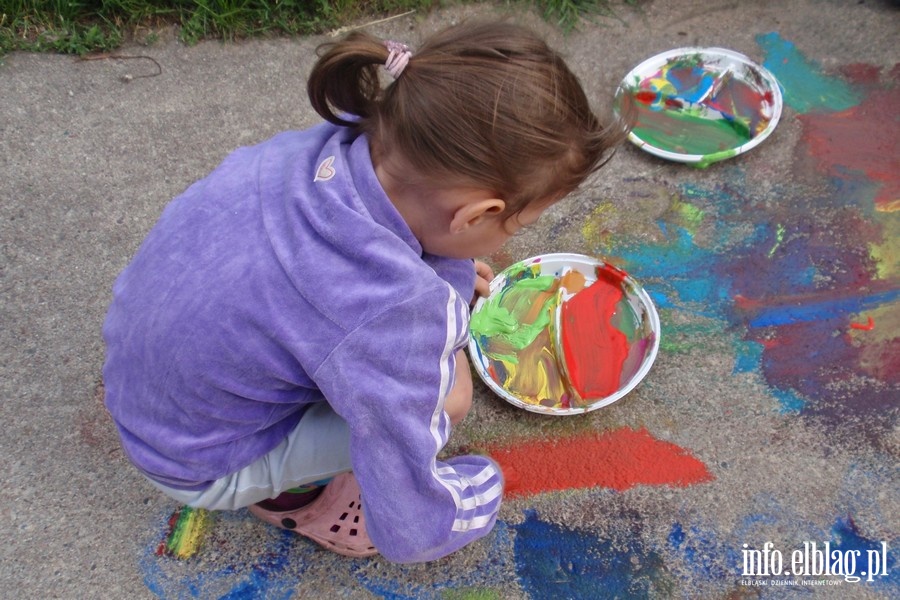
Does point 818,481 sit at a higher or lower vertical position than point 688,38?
lower

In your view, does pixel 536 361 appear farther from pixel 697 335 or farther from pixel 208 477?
pixel 208 477

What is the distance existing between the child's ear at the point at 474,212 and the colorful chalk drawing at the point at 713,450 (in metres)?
0.78

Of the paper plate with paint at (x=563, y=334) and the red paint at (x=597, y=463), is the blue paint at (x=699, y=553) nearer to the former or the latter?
the red paint at (x=597, y=463)

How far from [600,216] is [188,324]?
137 cm

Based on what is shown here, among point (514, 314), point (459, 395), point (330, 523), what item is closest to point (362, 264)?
point (459, 395)

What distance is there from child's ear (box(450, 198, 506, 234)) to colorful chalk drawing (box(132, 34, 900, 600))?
0.78 metres

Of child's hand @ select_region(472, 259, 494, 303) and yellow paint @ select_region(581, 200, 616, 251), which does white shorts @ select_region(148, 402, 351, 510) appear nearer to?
child's hand @ select_region(472, 259, 494, 303)

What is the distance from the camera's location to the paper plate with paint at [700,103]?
227cm

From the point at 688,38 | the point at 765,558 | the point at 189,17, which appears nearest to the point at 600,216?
the point at 688,38

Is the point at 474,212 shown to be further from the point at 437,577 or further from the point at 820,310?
the point at 820,310

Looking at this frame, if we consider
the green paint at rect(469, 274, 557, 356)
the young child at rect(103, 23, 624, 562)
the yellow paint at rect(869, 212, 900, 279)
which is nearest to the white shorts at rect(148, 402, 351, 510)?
the young child at rect(103, 23, 624, 562)

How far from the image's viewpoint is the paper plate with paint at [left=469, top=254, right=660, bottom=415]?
1.84 m

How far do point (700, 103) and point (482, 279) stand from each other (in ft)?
3.46

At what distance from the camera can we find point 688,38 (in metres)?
2.54
